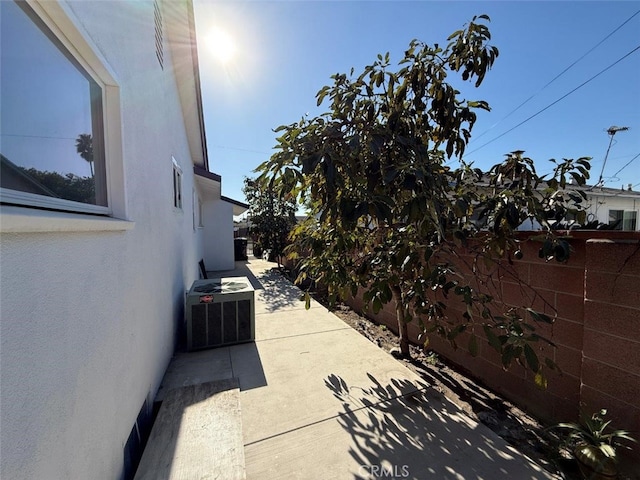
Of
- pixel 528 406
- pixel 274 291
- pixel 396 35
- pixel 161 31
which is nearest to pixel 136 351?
pixel 528 406

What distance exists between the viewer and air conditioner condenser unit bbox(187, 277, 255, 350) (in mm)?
3818

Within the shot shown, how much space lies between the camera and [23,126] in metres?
1.02

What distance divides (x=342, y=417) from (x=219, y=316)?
2.26m

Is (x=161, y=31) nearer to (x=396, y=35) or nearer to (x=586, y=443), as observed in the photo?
(x=396, y=35)

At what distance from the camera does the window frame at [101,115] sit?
1057 millimetres

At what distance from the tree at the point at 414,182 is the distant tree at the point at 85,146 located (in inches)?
46.6

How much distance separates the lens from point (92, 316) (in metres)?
1.37

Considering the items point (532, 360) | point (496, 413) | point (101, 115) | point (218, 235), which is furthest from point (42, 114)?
point (218, 235)

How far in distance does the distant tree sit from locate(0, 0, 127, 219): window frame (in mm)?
145

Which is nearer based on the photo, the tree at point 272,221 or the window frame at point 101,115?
the window frame at point 101,115

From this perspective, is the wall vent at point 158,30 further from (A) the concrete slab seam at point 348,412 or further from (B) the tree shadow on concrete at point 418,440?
(B) the tree shadow on concrete at point 418,440

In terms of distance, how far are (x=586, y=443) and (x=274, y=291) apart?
247 inches

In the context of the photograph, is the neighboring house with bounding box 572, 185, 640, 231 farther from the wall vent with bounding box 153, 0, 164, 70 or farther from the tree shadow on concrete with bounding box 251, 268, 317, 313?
the wall vent with bounding box 153, 0, 164, 70

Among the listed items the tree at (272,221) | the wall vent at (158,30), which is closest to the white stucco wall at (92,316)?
the wall vent at (158,30)
